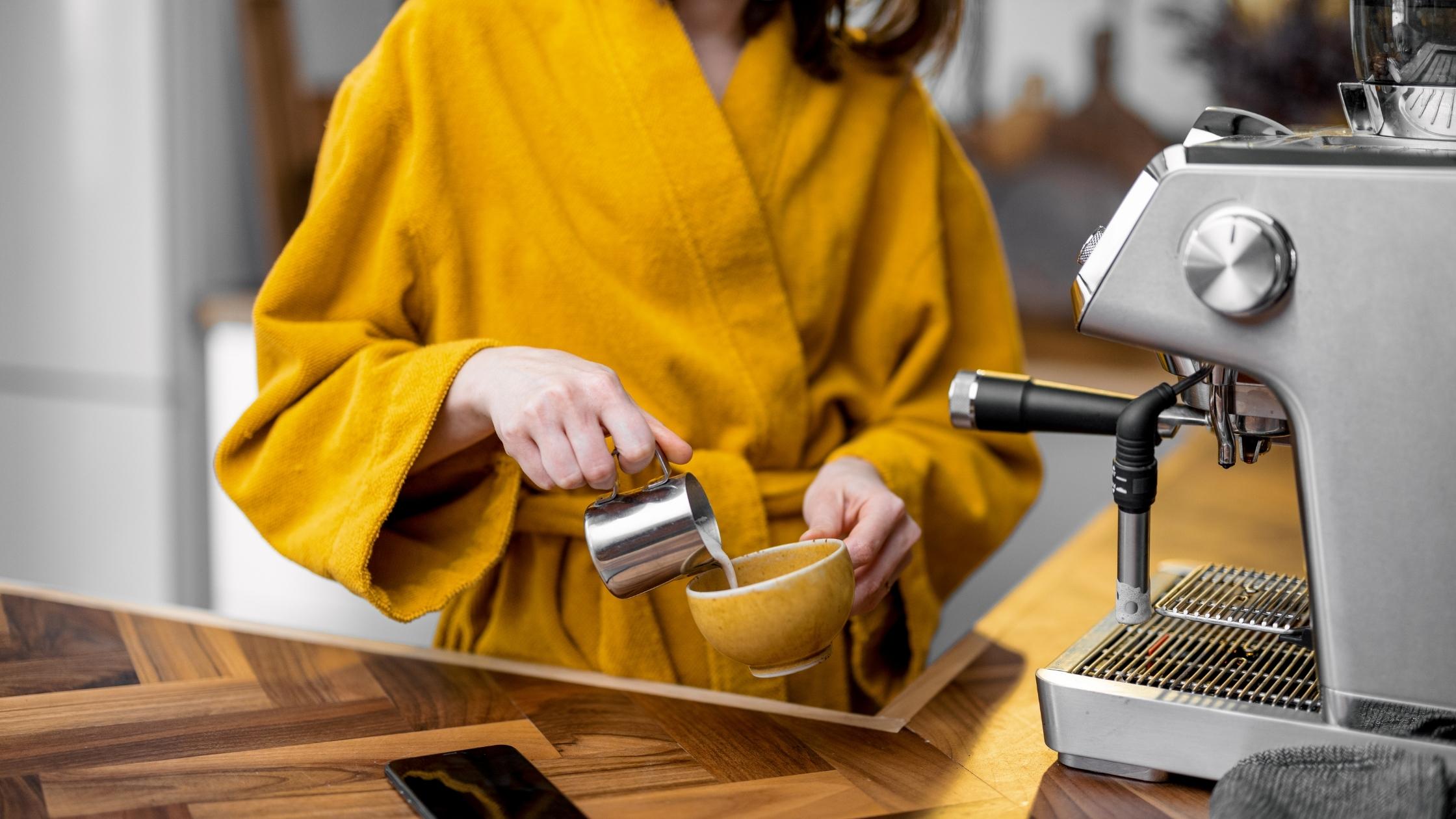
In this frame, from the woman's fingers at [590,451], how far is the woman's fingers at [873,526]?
20 centimetres

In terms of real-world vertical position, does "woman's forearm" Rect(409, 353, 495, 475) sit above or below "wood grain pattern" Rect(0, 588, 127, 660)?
above

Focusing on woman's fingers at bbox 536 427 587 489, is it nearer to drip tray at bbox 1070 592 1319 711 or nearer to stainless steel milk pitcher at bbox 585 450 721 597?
stainless steel milk pitcher at bbox 585 450 721 597

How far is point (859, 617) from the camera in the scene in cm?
100

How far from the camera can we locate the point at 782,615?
2.27 ft

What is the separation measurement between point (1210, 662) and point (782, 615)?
0.24 meters

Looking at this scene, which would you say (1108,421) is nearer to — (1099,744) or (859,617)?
(1099,744)

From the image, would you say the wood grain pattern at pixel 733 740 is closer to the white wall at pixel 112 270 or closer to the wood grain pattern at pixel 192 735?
the wood grain pattern at pixel 192 735

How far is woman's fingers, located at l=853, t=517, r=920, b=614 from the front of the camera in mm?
887

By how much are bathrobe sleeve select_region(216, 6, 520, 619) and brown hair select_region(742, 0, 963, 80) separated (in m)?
0.31

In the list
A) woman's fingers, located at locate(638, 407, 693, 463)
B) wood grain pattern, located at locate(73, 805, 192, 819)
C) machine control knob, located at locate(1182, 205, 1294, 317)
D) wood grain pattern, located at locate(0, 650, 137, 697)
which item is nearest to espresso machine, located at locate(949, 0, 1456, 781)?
machine control knob, located at locate(1182, 205, 1294, 317)

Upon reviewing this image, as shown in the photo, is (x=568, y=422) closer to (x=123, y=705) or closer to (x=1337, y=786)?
(x=123, y=705)

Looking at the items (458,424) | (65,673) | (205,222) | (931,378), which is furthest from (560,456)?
(205,222)

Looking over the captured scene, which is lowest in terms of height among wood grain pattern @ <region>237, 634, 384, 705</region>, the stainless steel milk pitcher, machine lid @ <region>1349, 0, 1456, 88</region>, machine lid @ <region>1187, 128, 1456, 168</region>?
wood grain pattern @ <region>237, 634, 384, 705</region>

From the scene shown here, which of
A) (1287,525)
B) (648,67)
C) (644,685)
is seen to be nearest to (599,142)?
(648,67)
